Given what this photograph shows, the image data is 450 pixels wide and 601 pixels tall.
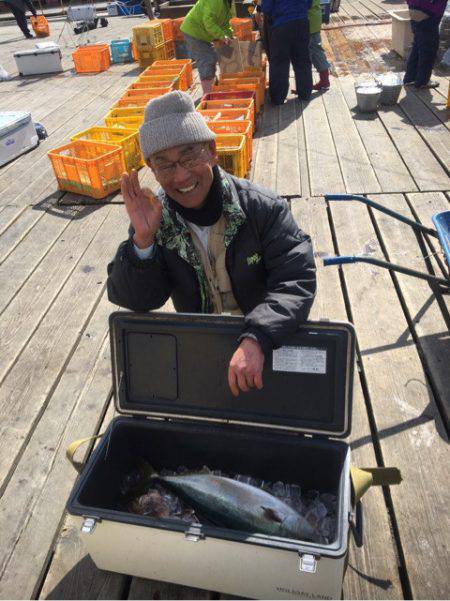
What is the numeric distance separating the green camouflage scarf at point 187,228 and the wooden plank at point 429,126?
14.4 feet

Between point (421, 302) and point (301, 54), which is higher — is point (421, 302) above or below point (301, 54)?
below

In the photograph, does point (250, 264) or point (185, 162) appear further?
point (250, 264)

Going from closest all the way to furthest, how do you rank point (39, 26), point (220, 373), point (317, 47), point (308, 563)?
point (308, 563), point (220, 373), point (317, 47), point (39, 26)

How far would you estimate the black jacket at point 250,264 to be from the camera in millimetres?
2178

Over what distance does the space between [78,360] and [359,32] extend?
44.2 ft

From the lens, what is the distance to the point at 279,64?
311 inches

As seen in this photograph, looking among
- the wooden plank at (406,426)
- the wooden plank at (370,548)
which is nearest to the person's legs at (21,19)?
the wooden plank at (406,426)

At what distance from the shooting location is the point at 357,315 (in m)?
3.65

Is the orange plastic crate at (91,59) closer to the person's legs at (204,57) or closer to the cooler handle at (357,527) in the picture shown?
the person's legs at (204,57)

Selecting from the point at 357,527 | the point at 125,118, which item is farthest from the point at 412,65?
the point at 357,527

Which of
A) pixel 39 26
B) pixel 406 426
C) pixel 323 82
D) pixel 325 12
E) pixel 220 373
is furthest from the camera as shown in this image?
pixel 39 26

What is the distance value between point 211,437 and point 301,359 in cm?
59

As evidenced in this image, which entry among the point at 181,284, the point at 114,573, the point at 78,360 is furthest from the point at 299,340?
the point at 78,360

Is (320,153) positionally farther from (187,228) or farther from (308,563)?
(308,563)
